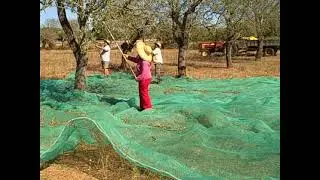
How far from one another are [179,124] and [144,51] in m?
0.74

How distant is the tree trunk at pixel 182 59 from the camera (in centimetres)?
434

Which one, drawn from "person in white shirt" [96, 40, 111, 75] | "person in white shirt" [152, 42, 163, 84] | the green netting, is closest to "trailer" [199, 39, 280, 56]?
the green netting

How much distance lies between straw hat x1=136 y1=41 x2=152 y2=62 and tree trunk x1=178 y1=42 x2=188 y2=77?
0.28m

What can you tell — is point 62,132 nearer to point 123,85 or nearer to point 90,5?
point 123,85

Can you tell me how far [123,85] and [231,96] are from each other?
989 mm

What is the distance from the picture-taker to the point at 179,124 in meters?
4.18

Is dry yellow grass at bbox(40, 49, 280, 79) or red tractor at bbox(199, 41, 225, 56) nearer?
dry yellow grass at bbox(40, 49, 280, 79)

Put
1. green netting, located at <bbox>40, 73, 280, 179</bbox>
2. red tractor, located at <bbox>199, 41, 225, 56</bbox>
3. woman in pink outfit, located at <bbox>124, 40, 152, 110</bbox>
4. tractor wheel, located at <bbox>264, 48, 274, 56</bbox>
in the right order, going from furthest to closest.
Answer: red tractor, located at <bbox>199, 41, 225, 56</bbox> < woman in pink outfit, located at <bbox>124, 40, 152, 110</bbox> < tractor wheel, located at <bbox>264, 48, 274, 56</bbox> < green netting, located at <bbox>40, 73, 280, 179</bbox>

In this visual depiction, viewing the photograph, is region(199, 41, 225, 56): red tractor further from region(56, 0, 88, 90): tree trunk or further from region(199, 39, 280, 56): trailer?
region(56, 0, 88, 90): tree trunk

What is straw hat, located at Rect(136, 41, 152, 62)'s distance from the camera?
4.29 meters

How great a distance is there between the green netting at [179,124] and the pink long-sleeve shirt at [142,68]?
0.30ft

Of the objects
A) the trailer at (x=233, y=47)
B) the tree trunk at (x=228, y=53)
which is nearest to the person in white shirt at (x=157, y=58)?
the trailer at (x=233, y=47)

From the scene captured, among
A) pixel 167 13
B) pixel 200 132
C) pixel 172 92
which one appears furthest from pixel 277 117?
pixel 167 13

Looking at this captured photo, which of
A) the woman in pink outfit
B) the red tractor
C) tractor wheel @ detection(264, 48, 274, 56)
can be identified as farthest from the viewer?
the red tractor
